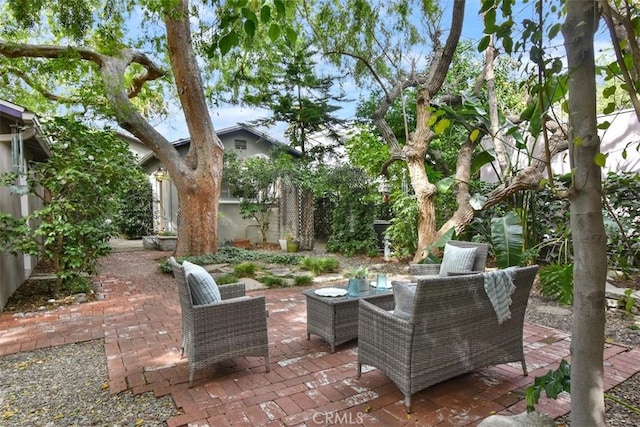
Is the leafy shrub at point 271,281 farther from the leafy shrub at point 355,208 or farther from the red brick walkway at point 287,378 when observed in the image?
the leafy shrub at point 355,208

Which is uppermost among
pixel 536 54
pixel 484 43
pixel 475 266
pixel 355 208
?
pixel 484 43

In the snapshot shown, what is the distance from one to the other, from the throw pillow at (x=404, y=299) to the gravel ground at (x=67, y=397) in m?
1.79

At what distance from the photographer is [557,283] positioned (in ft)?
17.1

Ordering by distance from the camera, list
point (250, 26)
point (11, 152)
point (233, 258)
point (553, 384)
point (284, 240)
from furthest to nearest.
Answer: point (284, 240) → point (233, 258) → point (11, 152) → point (553, 384) → point (250, 26)

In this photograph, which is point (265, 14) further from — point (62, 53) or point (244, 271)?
point (62, 53)

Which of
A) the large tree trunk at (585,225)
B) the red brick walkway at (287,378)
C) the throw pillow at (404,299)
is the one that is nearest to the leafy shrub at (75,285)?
the red brick walkway at (287,378)

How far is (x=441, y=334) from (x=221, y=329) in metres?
1.72

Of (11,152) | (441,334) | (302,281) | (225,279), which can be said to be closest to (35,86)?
(11,152)

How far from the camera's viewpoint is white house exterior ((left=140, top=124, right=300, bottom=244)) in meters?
12.9

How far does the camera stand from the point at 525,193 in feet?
21.8

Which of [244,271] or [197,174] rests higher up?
[197,174]

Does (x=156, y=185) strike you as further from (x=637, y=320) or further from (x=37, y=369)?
(x=637, y=320)

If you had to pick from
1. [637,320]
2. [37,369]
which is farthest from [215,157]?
[637,320]

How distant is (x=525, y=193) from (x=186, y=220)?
716cm
